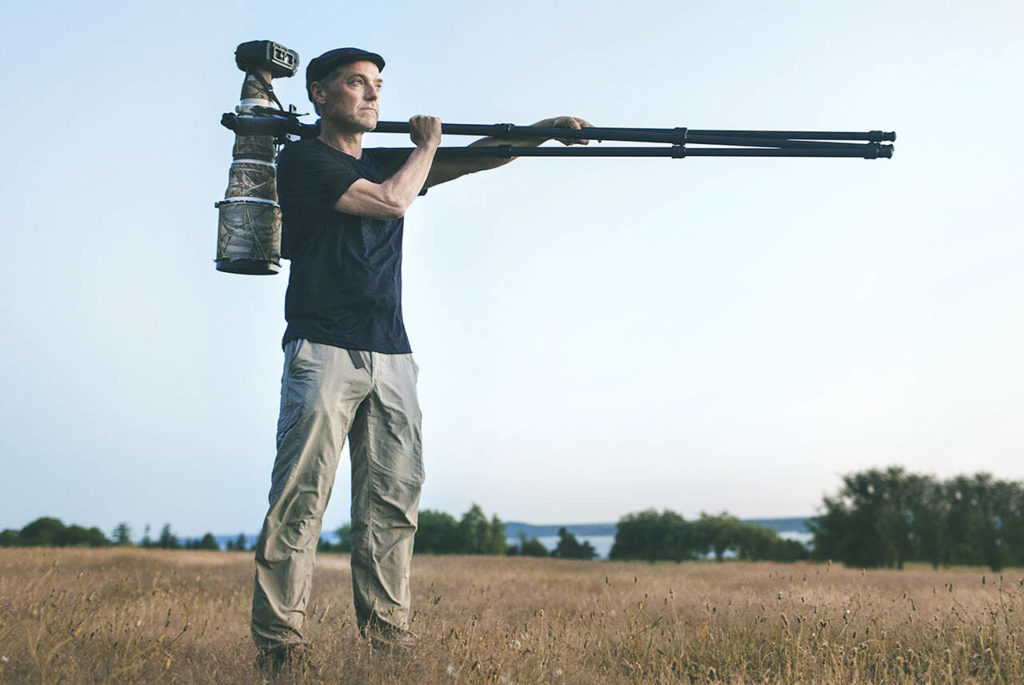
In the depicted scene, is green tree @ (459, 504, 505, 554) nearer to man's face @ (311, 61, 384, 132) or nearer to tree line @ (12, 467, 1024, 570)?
tree line @ (12, 467, 1024, 570)

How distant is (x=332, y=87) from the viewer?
428 centimetres

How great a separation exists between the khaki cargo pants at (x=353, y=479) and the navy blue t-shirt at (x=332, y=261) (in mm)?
107

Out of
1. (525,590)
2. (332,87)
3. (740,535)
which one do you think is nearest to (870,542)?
(740,535)

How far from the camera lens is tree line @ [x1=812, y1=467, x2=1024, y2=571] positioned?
3481cm

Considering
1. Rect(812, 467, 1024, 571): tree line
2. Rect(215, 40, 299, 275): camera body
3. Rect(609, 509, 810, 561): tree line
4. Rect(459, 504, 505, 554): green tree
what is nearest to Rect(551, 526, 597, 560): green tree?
Rect(459, 504, 505, 554): green tree

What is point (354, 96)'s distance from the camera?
14.0 ft

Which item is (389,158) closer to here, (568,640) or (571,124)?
(571,124)

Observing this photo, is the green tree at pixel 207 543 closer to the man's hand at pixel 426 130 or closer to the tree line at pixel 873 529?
the tree line at pixel 873 529

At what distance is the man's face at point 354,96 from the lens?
4.25m

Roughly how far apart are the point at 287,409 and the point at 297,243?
0.86 metres

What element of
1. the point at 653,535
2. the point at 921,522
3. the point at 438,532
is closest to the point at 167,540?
the point at 438,532

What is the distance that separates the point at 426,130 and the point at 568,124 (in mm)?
958

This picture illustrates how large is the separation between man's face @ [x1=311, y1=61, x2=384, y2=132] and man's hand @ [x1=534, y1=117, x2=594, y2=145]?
1.05 m

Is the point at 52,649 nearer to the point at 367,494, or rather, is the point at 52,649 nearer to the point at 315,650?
the point at 315,650
